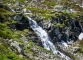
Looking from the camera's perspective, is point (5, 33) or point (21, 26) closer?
point (5, 33)

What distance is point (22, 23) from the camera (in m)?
86.4

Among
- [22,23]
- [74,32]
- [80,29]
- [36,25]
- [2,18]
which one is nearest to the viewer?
[2,18]

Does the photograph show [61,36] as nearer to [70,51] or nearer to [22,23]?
[70,51]

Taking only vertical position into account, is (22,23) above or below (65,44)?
above

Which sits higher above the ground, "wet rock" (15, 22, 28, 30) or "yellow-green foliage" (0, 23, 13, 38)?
"yellow-green foliage" (0, 23, 13, 38)

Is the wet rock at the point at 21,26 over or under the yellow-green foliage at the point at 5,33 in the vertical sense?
under

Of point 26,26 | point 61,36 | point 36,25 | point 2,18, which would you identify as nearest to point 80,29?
point 61,36

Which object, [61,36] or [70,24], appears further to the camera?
[70,24]

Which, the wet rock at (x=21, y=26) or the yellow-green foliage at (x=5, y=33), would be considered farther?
the wet rock at (x=21, y=26)

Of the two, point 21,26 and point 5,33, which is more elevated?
point 5,33

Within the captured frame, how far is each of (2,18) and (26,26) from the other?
45.0ft

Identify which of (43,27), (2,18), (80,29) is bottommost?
(80,29)

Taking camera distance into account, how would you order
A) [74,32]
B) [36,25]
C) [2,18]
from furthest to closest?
[74,32], [36,25], [2,18]

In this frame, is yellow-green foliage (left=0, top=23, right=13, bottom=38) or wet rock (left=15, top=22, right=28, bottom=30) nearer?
yellow-green foliage (left=0, top=23, right=13, bottom=38)
